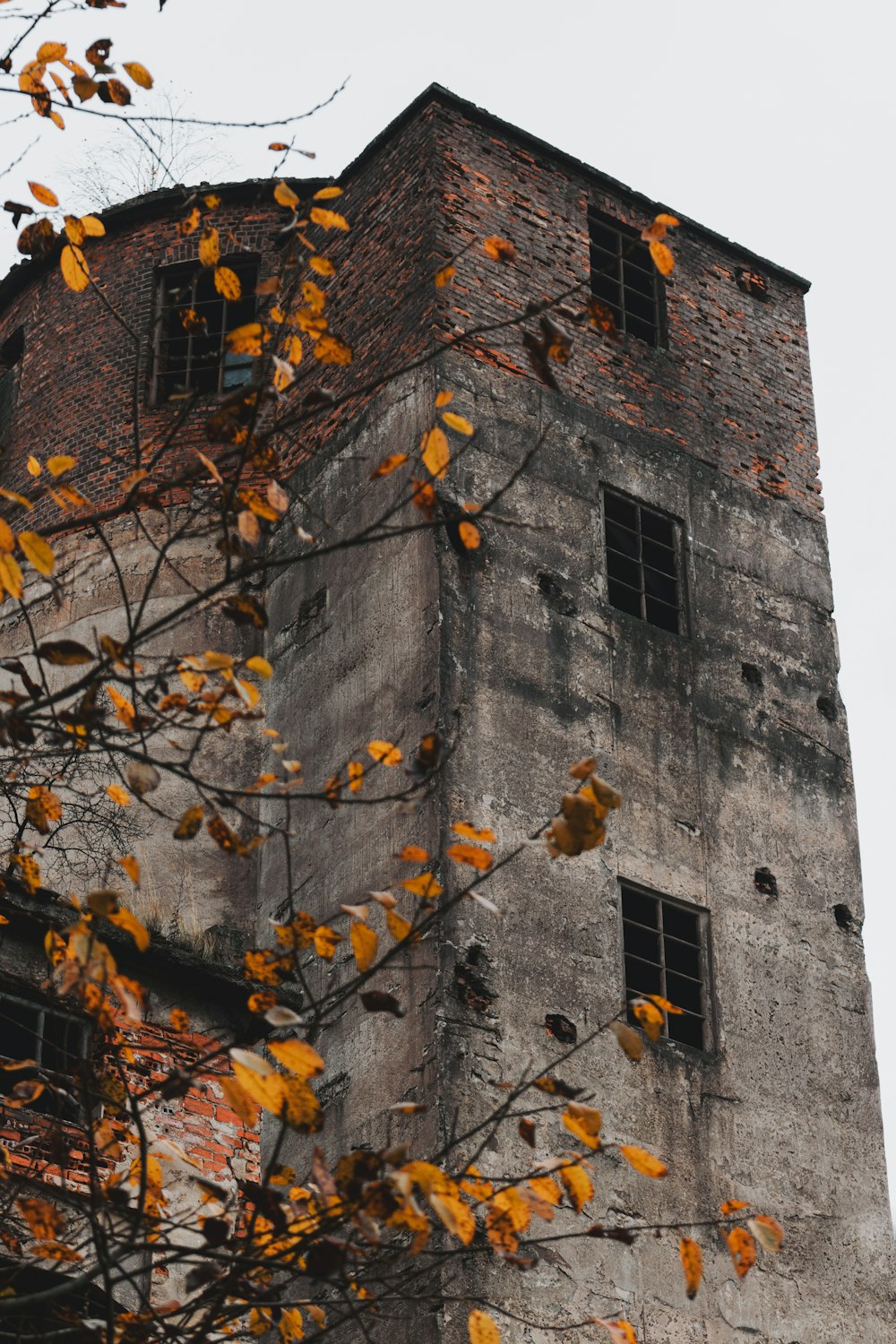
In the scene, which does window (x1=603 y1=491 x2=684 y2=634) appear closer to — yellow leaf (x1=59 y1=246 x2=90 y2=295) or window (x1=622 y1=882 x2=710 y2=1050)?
window (x1=622 y1=882 x2=710 y2=1050)

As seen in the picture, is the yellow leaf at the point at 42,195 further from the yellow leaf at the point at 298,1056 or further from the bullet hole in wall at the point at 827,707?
the bullet hole in wall at the point at 827,707

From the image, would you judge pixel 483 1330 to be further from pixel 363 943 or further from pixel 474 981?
pixel 474 981

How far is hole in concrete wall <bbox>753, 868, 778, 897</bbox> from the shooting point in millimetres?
15055

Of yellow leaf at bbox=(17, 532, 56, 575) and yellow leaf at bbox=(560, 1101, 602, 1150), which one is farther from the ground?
yellow leaf at bbox=(17, 532, 56, 575)

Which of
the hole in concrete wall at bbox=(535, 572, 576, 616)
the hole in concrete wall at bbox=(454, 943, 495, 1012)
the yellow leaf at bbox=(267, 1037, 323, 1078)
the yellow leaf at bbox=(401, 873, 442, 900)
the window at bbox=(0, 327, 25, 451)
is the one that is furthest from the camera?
the window at bbox=(0, 327, 25, 451)

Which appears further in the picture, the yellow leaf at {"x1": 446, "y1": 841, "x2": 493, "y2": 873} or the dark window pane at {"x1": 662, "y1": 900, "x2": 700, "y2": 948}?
the dark window pane at {"x1": 662, "y1": 900, "x2": 700, "y2": 948}

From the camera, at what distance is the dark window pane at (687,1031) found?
14055 millimetres

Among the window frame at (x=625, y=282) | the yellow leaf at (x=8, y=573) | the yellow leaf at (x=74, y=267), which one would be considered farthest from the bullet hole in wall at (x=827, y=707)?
the yellow leaf at (x=8, y=573)

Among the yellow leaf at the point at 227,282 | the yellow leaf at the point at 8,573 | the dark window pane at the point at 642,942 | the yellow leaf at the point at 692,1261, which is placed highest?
the dark window pane at the point at 642,942

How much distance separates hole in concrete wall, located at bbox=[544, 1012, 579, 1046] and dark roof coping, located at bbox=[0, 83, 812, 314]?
23.3 ft

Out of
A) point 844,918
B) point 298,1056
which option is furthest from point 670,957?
point 298,1056

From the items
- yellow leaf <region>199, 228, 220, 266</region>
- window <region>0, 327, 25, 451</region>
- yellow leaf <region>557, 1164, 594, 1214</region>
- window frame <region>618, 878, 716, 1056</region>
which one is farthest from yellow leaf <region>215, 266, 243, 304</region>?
window <region>0, 327, 25, 451</region>

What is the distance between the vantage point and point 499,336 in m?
15.9

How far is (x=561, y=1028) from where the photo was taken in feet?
43.5
